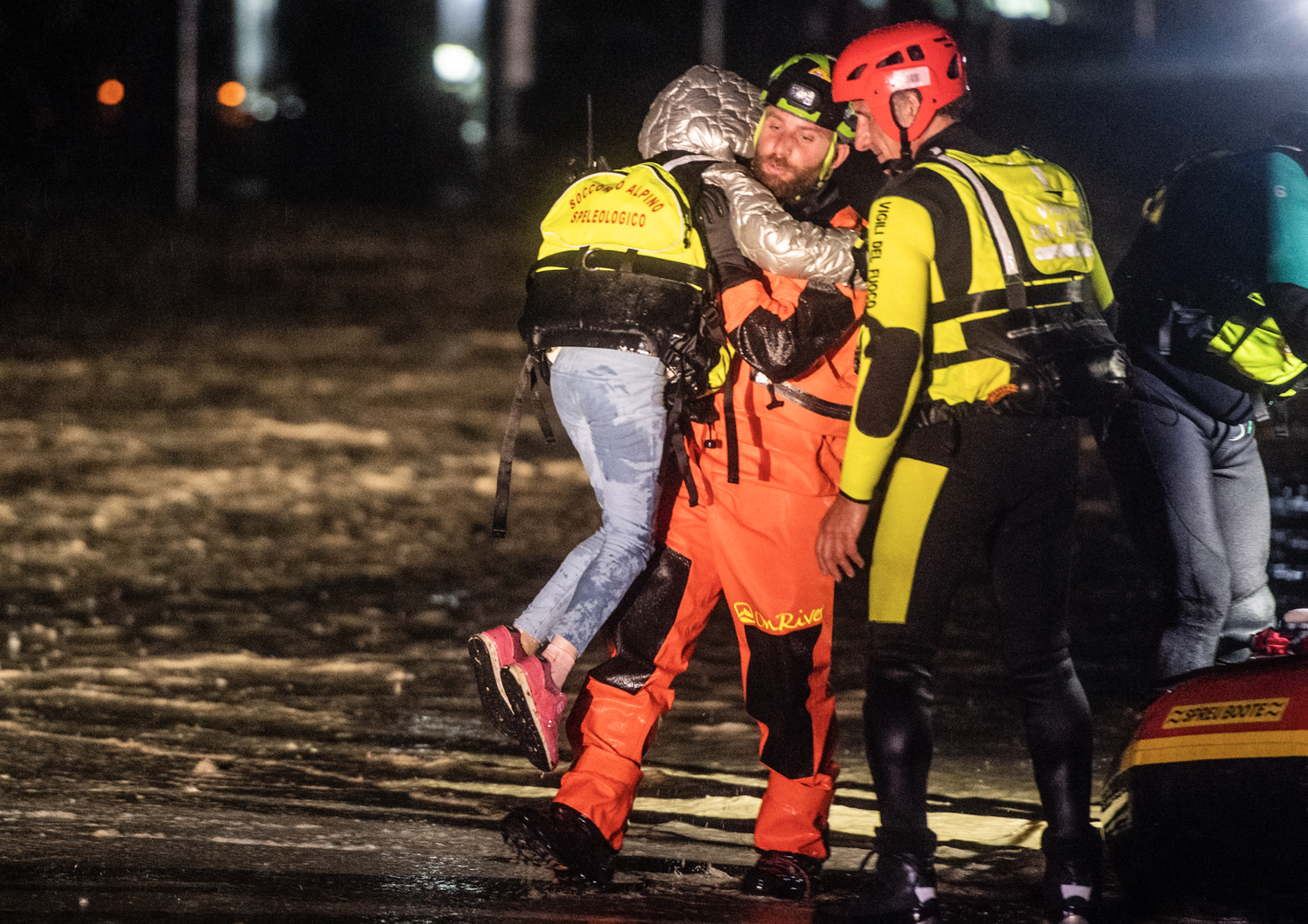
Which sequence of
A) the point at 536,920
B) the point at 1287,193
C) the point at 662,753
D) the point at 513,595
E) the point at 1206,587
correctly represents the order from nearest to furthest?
the point at 536,920
the point at 1287,193
the point at 1206,587
the point at 662,753
the point at 513,595

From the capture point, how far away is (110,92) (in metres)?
25.6

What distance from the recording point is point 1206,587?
14.7ft

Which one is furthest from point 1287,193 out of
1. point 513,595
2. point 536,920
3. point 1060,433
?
point 513,595

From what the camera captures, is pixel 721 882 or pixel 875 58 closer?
pixel 875 58

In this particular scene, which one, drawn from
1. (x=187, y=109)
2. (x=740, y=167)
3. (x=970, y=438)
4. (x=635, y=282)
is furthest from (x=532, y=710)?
(x=187, y=109)

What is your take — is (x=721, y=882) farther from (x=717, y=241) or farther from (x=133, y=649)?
(x=133, y=649)

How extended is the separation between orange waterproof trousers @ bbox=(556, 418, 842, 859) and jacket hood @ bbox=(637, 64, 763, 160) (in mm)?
833

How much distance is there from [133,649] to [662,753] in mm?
2594

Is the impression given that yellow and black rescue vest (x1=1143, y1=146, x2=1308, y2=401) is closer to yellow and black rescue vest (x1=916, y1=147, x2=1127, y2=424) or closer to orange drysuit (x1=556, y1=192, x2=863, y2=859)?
yellow and black rescue vest (x1=916, y1=147, x2=1127, y2=424)

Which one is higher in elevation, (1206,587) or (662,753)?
(1206,587)

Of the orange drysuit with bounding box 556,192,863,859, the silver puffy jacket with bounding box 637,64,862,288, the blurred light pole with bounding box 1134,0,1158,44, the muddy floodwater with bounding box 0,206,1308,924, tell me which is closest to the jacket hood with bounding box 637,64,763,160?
the silver puffy jacket with bounding box 637,64,862,288

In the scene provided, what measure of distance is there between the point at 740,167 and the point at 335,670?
3.21 m

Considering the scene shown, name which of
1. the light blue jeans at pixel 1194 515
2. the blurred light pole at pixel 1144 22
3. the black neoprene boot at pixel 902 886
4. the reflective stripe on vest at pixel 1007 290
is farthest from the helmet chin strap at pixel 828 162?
the blurred light pole at pixel 1144 22

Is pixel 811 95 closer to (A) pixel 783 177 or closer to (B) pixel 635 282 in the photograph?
(A) pixel 783 177
